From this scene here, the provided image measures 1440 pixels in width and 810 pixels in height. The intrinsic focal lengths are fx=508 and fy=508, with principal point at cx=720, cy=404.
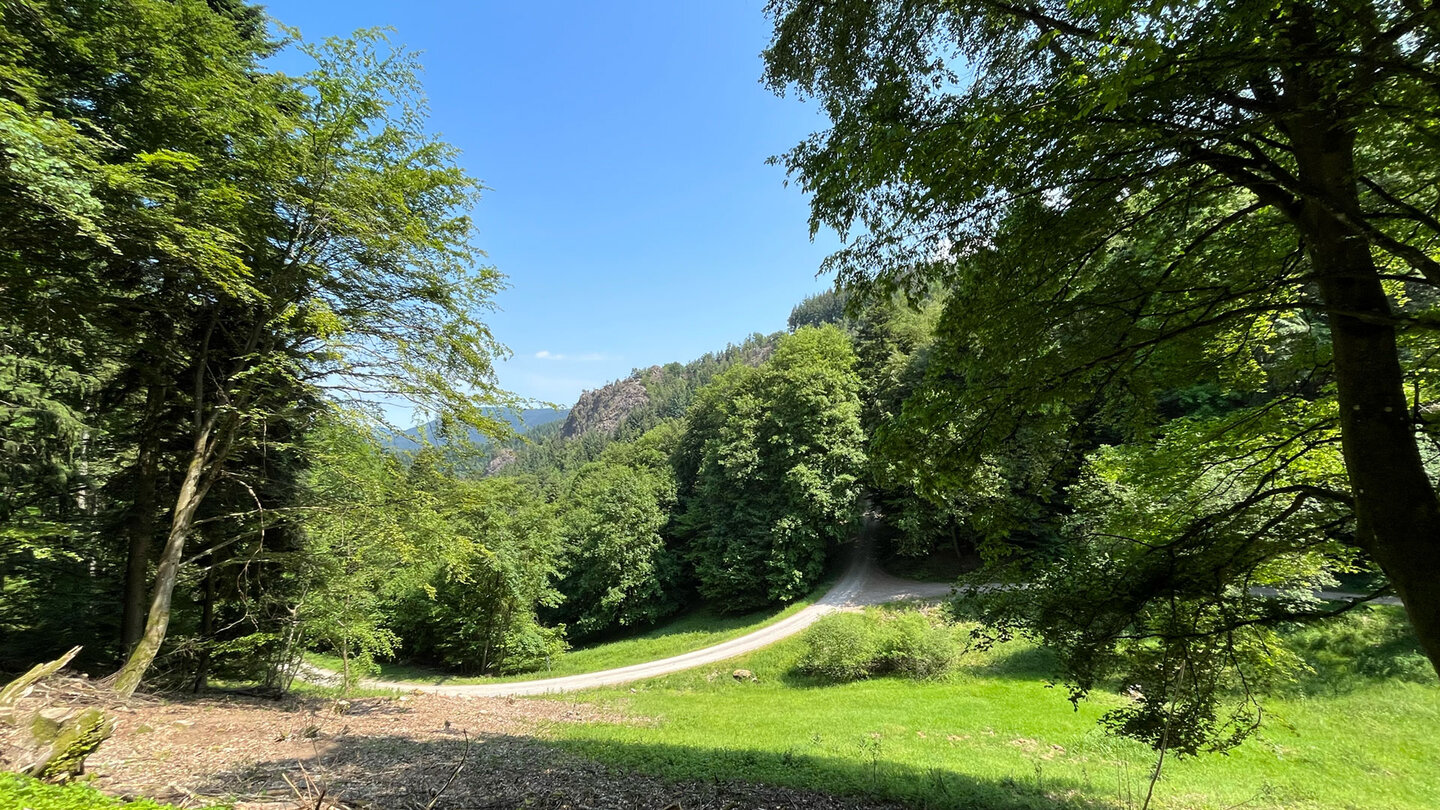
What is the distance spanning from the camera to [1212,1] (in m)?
2.52

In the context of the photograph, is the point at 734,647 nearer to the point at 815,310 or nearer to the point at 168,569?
the point at 168,569

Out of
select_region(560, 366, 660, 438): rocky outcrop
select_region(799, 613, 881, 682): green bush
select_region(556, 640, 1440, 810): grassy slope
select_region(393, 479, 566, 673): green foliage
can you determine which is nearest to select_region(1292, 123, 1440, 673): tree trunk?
select_region(556, 640, 1440, 810): grassy slope

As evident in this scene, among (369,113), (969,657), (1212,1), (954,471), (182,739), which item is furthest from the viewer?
(969,657)

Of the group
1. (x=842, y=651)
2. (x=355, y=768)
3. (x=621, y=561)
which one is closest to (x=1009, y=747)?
(x=842, y=651)

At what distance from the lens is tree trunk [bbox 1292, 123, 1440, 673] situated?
304 cm

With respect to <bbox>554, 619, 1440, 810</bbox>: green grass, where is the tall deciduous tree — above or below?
above

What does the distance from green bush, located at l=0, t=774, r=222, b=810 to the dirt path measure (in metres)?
15.3

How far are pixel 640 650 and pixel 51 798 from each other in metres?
21.9

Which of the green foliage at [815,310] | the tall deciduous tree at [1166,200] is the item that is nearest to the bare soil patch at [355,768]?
the tall deciduous tree at [1166,200]

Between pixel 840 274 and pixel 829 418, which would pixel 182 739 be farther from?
pixel 829 418

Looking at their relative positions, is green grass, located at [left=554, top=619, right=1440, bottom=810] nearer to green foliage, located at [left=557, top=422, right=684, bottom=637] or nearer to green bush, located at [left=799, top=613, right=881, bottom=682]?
green bush, located at [left=799, top=613, right=881, bottom=682]

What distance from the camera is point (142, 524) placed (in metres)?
9.53

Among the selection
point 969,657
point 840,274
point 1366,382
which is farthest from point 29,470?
point 969,657

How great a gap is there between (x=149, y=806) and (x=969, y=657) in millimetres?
17977
